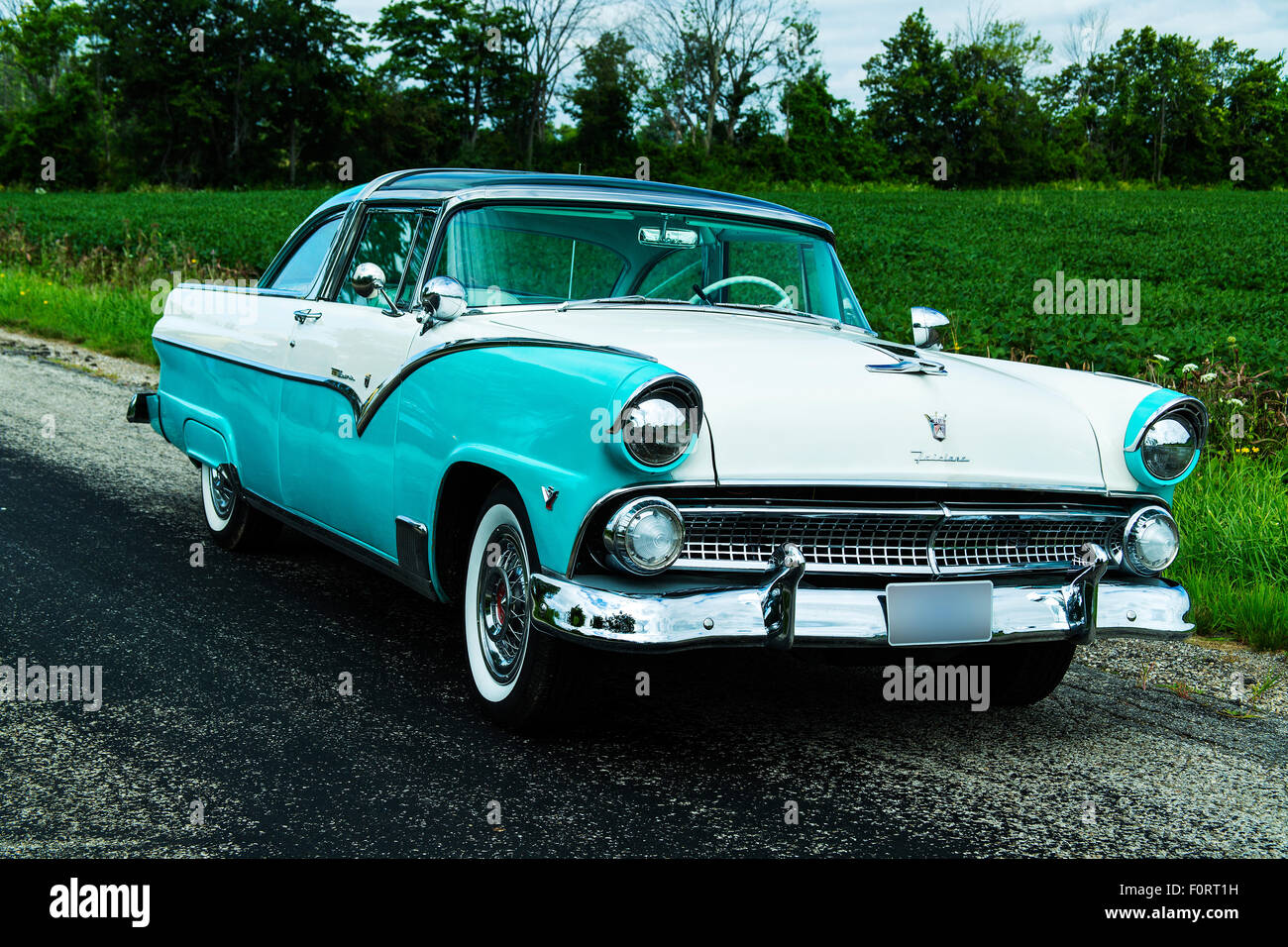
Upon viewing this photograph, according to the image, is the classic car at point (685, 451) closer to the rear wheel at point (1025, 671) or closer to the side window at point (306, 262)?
the rear wheel at point (1025, 671)

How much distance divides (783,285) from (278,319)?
1991 mm

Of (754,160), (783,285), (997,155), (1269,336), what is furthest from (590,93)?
(783,285)

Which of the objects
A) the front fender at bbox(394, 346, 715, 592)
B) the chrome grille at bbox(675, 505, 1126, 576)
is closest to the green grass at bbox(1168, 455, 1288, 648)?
the chrome grille at bbox(675, 505, 1126, 576)

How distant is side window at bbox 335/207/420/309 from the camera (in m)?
4.31

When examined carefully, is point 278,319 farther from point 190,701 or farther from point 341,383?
point 190,701

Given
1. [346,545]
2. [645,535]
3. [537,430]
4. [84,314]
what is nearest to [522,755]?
[645,535]

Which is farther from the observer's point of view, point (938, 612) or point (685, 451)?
point (938, 612)

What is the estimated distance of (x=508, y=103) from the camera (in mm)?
58844

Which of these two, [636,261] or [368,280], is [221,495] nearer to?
[368,280]

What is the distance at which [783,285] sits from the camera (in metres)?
4.56

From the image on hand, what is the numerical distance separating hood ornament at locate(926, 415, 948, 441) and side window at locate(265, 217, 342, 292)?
8.93 ft

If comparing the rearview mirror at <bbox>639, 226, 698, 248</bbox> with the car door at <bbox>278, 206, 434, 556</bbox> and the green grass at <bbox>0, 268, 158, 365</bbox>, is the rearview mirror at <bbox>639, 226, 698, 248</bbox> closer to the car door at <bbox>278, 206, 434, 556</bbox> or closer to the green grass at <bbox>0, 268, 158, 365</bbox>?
the car door at <bbox>278, 206, 434, 556</bbox>

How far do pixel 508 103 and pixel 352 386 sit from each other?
57561 mm

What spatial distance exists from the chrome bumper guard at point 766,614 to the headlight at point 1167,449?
1.33ft
